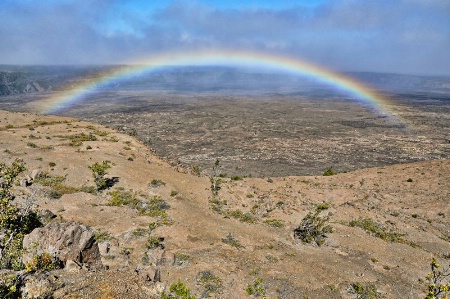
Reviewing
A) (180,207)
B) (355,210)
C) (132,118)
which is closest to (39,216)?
(180,207)

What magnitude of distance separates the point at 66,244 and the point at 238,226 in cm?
1402

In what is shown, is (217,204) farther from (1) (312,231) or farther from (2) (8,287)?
(2) (8,287)

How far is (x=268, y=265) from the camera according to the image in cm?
2175

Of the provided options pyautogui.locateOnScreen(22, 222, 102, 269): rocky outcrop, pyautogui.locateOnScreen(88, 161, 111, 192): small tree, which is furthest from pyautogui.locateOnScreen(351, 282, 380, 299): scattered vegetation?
pyautogui.locateOnScreen(88, 161, 111, 192): small tree

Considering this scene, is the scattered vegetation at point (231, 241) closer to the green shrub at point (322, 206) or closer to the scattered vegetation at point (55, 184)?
the green shrub at point (322, 206)

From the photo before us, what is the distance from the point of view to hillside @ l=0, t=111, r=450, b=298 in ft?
63.8

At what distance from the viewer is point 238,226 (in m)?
27.6

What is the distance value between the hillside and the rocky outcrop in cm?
121

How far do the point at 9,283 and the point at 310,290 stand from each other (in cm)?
1537

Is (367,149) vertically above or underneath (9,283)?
underneath

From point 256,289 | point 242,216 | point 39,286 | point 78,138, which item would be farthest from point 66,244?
point 78,138

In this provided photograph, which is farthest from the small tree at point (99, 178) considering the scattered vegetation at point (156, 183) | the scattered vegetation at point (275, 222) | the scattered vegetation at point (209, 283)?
the scattered vegetation at point (209, 283)

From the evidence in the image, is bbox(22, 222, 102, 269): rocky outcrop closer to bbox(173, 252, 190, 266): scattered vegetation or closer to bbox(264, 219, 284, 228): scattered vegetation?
bbox(173, 252, 190, 266): scattered vegetation

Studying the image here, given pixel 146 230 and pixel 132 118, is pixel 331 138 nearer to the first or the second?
pixel 132 118
